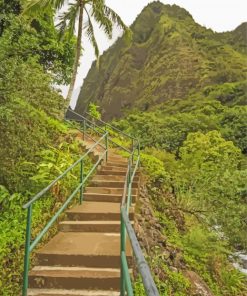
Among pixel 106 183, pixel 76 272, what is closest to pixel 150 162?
pixel 106 183

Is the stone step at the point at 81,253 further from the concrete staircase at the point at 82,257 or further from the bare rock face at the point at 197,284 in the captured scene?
the bare rock face at the point at 197,284

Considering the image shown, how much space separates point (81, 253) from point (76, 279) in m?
0.49

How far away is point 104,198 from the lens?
27.1 ft

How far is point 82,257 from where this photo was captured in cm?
539

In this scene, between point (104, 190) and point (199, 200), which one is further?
point (199, 200)

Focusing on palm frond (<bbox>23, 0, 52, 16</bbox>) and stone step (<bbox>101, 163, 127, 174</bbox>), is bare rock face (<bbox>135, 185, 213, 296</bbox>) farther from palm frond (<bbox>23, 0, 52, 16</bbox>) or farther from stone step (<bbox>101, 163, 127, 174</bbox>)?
palm frond (<bbox>23, 0, 52, 16</bbox>)

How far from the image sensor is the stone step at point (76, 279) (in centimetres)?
493

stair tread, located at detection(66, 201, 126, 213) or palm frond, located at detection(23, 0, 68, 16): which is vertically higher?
palm frond, located at detection(23, 0, 68, 16)

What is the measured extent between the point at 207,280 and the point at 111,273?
4.31 metres

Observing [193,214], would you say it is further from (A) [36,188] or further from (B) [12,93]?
(B) [12,93]

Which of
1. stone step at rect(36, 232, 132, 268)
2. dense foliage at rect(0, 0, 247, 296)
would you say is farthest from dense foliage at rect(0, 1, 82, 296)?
stone step at rect(36, 232, 132, 268)

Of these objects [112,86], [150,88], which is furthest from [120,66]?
[150,88]

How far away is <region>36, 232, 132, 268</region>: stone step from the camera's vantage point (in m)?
5.34

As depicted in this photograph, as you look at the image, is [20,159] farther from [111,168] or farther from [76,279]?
[111,168]
